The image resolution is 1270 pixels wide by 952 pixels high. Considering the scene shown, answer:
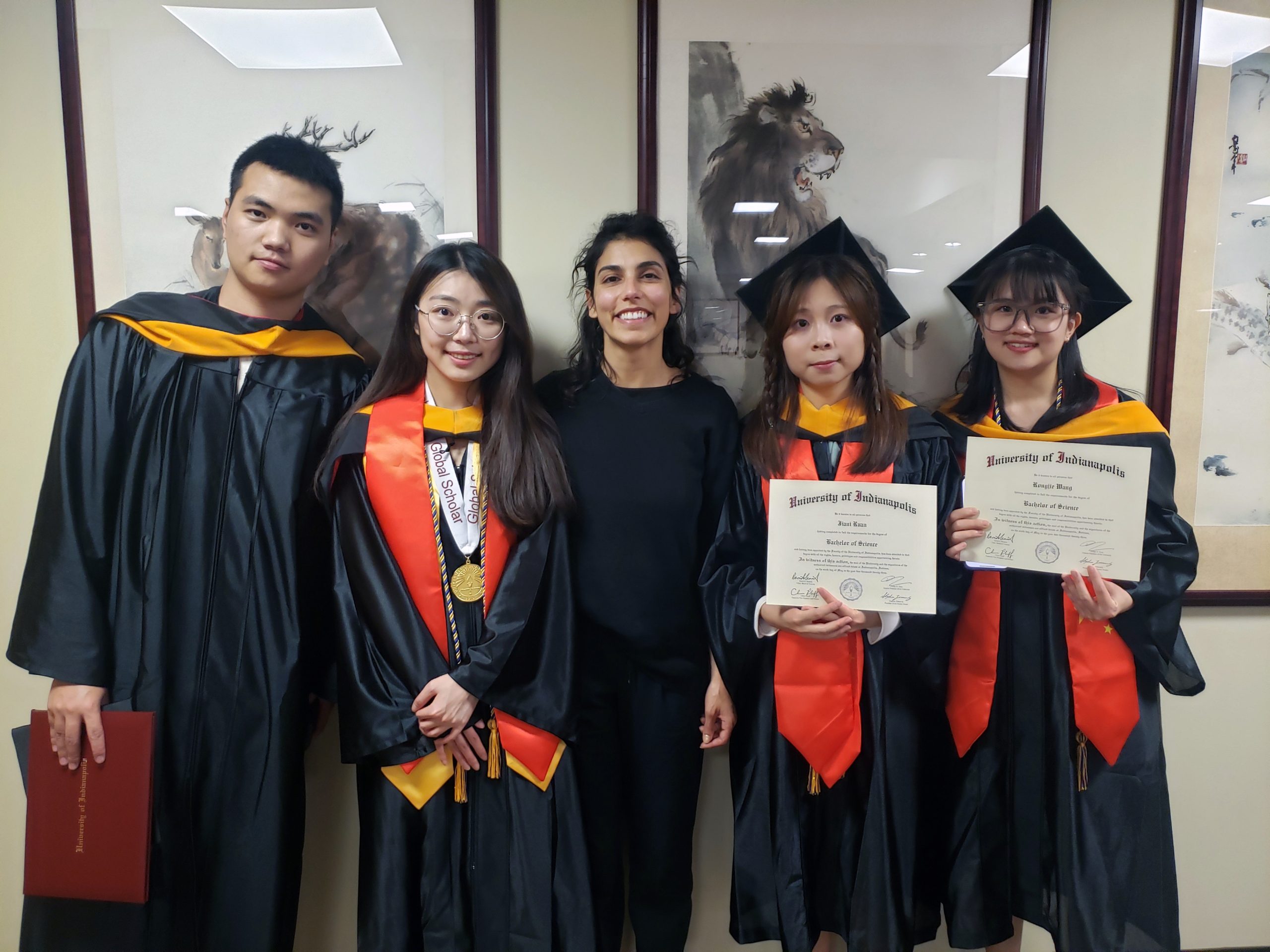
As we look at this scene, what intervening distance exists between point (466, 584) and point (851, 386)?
3.52 feet

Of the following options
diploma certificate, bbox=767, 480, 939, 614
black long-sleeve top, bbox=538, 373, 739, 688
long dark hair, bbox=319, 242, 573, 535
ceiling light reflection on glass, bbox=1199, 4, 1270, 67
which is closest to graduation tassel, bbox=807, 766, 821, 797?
black long-sleeve top, bbox=538, 373, 739, 688

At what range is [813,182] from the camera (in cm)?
188

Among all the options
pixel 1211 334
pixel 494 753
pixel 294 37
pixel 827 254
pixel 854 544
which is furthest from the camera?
pixel 1211 334

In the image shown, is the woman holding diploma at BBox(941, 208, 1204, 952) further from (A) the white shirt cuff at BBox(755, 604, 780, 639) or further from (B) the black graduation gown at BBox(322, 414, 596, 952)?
(B) the black graduation gown at BBox(322, 414, 596, 952)

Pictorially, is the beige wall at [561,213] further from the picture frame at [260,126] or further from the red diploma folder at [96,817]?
the red diploma folder at [96,817]

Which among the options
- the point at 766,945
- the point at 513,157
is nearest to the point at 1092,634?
the point at 766,945

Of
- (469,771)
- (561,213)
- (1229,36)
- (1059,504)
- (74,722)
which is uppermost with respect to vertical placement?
(1229,36)

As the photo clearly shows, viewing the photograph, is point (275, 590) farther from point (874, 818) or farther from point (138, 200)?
point (874, 818)

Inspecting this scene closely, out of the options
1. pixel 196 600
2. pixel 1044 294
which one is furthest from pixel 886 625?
pixel 196 600

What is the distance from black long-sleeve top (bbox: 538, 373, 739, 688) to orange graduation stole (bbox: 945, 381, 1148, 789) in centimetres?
67

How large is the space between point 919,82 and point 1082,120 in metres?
0.52

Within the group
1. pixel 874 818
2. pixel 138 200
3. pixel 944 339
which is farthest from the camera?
pixel 944 339

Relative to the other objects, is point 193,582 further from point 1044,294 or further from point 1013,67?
point 1013,67

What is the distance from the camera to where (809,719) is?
5.02ft
